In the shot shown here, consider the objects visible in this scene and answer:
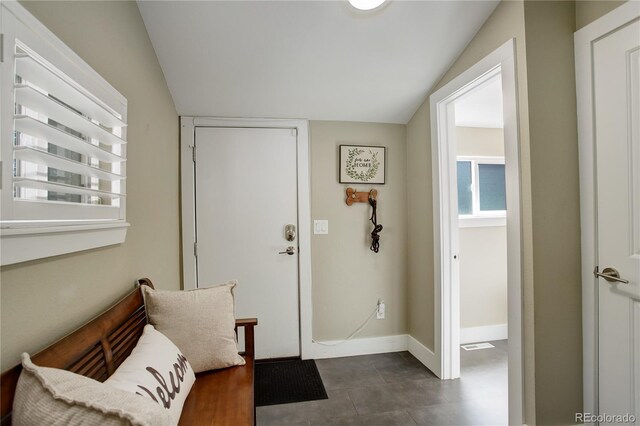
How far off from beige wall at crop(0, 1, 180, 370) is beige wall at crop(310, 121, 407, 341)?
1153 millimetres

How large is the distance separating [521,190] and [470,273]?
1.57m

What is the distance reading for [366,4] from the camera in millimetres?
1582

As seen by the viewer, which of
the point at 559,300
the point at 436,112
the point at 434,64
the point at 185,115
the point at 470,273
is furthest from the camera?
the point at 470,273

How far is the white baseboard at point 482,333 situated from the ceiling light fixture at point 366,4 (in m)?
2.79

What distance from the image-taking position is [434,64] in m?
2.06

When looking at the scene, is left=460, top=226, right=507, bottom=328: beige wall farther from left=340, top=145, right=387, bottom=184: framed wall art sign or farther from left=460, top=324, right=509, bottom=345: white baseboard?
left=340, top=145, right=387, bottom=184: framed wall art sign

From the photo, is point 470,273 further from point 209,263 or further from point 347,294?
point 209,263

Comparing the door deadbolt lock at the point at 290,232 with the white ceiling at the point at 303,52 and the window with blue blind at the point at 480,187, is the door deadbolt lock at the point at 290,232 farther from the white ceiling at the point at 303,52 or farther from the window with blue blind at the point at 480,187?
the window with blue blind at the point at 480,187

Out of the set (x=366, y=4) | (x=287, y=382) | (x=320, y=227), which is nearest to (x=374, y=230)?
(x=320, y=227)

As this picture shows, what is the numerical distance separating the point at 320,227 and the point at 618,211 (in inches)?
72.5

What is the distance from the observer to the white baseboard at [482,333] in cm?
286

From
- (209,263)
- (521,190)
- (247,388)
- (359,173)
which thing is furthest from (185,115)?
(521,190)

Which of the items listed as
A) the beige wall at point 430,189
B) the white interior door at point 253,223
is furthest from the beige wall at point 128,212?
the beige wall at point 430,189

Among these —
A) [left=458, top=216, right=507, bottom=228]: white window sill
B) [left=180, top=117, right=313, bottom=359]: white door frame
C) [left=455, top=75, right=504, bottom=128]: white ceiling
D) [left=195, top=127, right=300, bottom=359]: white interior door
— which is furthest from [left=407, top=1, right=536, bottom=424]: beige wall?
[left=195, top=127, right=300, bottom=359]: white interior door
